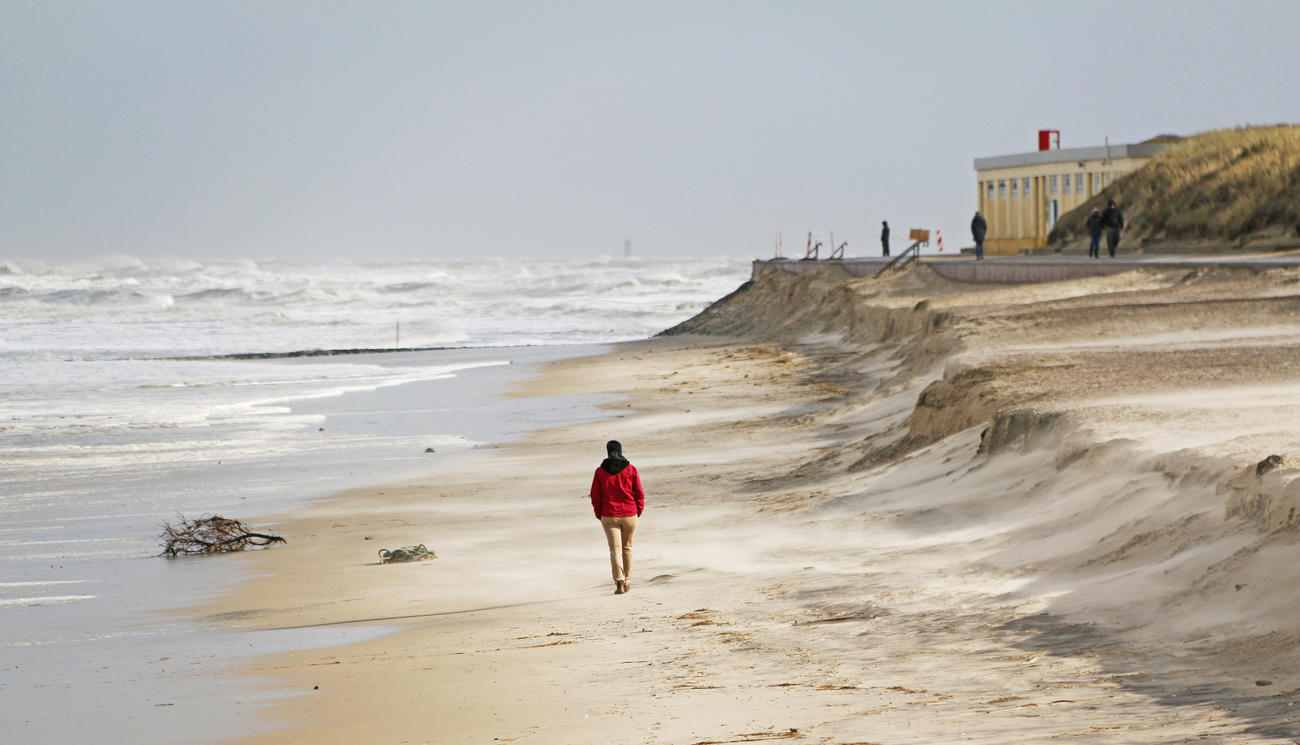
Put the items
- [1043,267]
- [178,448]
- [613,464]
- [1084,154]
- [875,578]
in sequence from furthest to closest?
[1084,154] → [1043,267] → [178,448] → [613,464] → [875,578]

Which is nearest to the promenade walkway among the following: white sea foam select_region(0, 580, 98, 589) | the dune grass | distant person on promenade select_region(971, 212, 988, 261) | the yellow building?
distant person on promenade select_region(971, 212, 988, 261)

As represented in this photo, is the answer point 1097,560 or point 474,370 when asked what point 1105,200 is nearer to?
point 474,370

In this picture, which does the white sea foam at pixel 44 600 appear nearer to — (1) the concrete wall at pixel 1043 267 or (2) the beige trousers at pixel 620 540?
(2) the beige trousers at pixel 620 540

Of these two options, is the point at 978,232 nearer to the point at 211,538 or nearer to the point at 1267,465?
the point at 211,538

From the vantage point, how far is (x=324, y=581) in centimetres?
1271

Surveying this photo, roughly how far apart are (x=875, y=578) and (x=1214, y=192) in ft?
115

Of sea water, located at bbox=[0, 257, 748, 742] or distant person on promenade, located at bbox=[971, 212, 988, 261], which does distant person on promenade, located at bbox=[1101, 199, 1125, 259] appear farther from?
sea water, located at bbox=[0, 257, 748, 742]

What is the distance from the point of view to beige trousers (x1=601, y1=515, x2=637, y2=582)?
11.1 m

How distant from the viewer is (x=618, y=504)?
1134cm

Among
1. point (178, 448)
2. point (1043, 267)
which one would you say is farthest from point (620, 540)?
point (1043, 267)

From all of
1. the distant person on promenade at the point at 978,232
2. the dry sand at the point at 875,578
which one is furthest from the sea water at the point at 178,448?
the distant person on promenade at the point at 978,232

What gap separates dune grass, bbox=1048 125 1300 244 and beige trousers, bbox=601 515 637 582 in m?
30.9

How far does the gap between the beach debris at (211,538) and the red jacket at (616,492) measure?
181 inches

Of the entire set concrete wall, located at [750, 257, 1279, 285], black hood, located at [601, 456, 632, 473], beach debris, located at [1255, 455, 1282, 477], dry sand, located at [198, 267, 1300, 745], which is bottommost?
dry sand, located at [198, 267, 1300, 745]
